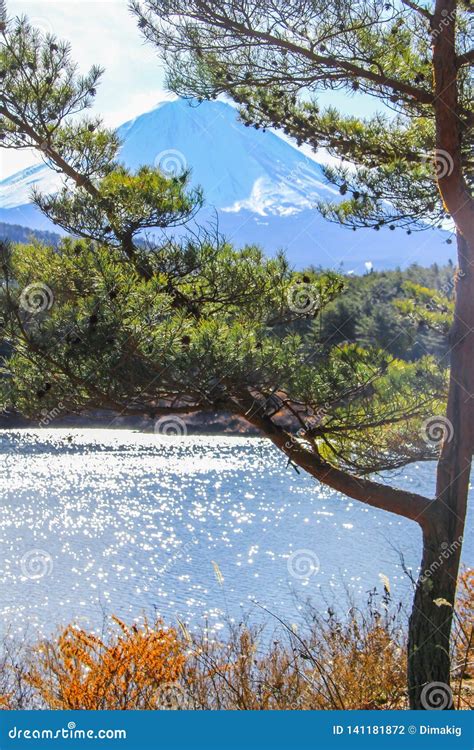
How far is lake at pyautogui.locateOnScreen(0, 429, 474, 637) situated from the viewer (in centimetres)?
1184

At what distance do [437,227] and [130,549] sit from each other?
11.1m

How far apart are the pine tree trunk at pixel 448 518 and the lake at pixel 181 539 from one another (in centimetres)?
129

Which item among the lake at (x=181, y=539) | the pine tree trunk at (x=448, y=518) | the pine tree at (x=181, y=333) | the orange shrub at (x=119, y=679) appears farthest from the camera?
the lake at (x=181, y=539)

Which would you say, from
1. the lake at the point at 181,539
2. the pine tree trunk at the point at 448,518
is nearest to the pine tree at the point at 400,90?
the pine tree trunk at the point at 448,518

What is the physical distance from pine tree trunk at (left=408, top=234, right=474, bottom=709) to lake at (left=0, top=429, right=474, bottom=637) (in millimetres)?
1294

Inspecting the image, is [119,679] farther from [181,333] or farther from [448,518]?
[448,518]

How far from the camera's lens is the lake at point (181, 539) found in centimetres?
1184

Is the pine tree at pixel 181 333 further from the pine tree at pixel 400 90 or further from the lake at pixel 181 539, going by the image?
the lake at pixel 181 539

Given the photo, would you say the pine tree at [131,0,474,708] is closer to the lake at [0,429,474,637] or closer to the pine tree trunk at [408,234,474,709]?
the pine tree trunk at [408,234,474,709]

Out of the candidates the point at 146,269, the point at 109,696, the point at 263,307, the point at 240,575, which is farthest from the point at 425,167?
the point at 240,575

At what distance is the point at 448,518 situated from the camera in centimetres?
523

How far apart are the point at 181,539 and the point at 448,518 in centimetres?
1196

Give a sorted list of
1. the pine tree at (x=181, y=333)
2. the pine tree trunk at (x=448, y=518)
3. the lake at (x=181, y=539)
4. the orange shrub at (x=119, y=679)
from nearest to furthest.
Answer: the orange shrub at (x=119, y=679) → the pine tree at (x=181, y=333) → the pine tree trunk at (x=448, y=518) → the lake at (x=181, y=539)

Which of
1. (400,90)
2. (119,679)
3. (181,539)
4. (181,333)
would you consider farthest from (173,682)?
(181,539)
